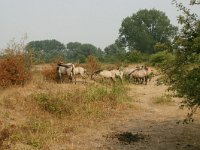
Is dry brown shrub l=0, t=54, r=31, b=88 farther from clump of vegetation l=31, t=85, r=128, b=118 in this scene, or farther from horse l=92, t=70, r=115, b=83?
horse l=92, t=70, r=115, b=83

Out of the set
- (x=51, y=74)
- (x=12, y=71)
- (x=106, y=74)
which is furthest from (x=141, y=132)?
(x=106, y=74)

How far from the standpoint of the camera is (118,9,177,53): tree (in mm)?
63906

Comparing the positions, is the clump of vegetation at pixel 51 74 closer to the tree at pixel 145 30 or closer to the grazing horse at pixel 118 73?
the grazing horse at pixel 118 73

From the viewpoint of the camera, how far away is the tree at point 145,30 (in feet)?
210

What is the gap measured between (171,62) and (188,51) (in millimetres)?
549

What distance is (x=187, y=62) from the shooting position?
31.2 feet

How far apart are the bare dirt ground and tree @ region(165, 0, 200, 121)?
2.22 metres

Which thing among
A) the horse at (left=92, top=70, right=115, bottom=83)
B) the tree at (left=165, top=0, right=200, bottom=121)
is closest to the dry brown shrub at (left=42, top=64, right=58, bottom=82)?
the horse at (left=92, top=70, right=115, bottom=83)

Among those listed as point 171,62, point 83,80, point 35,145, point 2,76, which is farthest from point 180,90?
point 83,80

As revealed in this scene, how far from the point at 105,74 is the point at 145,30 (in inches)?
1748

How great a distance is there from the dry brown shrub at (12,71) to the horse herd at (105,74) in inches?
95.1

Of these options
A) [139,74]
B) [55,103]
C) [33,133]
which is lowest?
[33,133]

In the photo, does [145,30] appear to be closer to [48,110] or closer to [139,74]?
[139,74]

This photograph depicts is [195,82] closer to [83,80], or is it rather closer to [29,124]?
[29,124]
